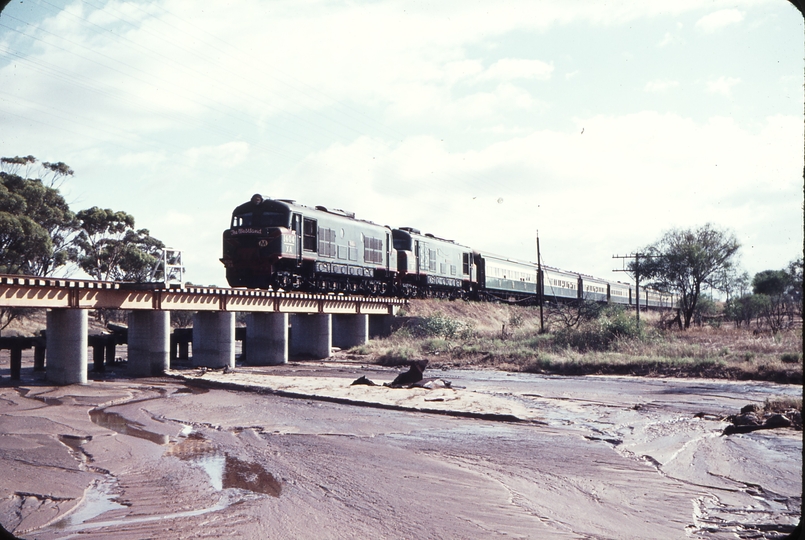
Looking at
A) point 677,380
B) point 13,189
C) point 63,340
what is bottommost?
point 677,380

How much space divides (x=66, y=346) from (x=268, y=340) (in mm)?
12528

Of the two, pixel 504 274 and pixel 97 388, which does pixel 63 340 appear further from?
pixel 504 274

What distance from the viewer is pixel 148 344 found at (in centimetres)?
2844

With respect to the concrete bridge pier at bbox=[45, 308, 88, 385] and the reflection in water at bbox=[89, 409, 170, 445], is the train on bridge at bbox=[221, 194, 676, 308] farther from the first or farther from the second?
the reflection in water at bbox=[89, 409, 170, 445]

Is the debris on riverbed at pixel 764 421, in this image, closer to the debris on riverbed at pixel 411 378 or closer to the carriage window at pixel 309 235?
the debris on riverbed at pixel 411 378

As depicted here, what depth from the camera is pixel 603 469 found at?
10.1 meters

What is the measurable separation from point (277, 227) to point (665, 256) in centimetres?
3409

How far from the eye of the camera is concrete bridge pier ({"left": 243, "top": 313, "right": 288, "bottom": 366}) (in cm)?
3512

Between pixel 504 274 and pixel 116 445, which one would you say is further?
pixel 504 274

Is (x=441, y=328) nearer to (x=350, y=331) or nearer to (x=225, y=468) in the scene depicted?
(x=350, y=331)

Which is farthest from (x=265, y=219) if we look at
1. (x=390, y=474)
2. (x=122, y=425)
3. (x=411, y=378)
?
(x=390, y=474)

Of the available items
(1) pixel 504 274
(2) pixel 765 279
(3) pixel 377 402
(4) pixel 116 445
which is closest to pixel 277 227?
(3) pixel 377 402

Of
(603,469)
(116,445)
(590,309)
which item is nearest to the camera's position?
(603,469)

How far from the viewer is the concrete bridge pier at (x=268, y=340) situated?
35.1m
